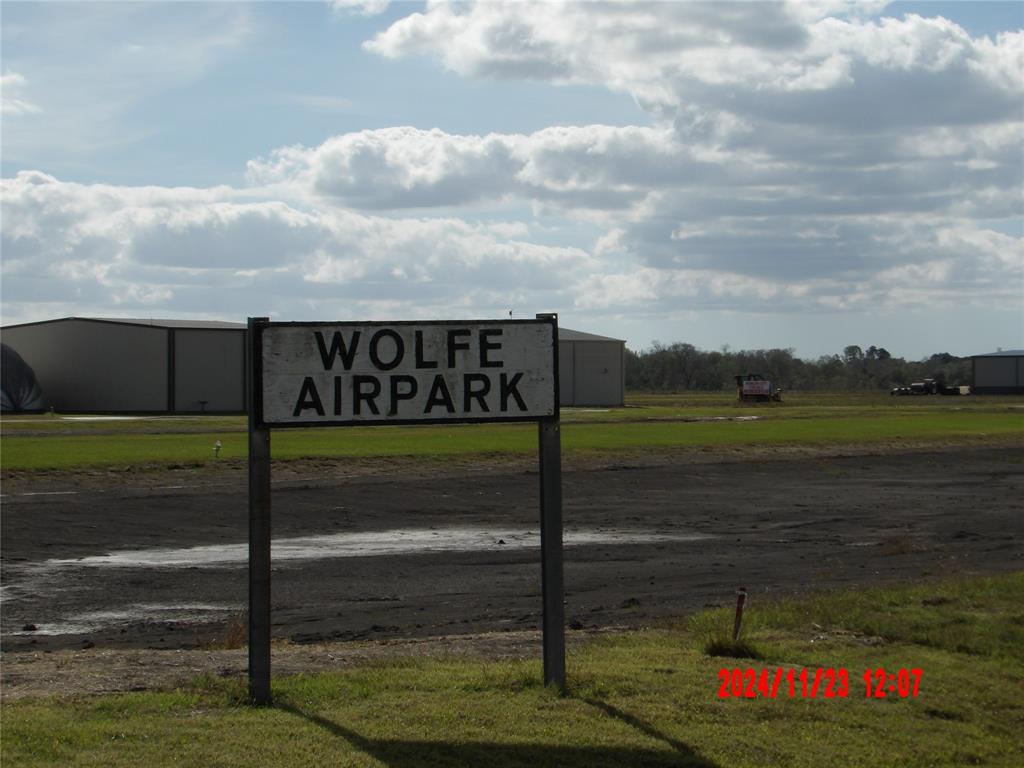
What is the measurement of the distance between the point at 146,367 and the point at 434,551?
65.8 m

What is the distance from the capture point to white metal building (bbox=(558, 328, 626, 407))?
98.4 m

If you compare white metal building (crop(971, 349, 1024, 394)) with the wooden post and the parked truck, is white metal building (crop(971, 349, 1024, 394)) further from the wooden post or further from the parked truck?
the wooden post

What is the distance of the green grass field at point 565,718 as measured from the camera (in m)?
6.62

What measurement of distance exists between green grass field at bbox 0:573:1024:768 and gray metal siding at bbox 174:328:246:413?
74.4m

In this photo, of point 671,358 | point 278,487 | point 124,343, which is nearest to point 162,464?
point 278,487

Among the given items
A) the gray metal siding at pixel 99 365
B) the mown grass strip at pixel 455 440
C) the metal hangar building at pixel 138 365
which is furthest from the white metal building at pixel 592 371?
the mown grass strip at pixel 455 440

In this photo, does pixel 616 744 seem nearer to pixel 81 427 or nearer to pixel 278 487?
pixel 278 487

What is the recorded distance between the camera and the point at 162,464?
105ft

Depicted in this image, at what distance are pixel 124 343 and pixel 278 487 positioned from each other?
188 feet

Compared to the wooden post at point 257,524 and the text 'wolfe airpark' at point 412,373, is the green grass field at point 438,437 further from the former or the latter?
the text 'wolfe airpark' at point 412,373

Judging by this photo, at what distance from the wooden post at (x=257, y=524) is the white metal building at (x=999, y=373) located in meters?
148

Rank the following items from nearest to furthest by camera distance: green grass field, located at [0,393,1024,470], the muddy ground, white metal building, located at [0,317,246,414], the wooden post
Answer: the wooden post
the muddy ground
green grass field, located at [0,393,1024,470]
white metal building, located at [0,317,246,414]

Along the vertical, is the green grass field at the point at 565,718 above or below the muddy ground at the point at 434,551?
above

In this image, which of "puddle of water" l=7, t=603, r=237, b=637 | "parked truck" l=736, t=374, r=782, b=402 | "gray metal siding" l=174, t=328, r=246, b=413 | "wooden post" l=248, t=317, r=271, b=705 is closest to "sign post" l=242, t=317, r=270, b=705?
"wooden post" l=248, t=317, r=271, b=705
